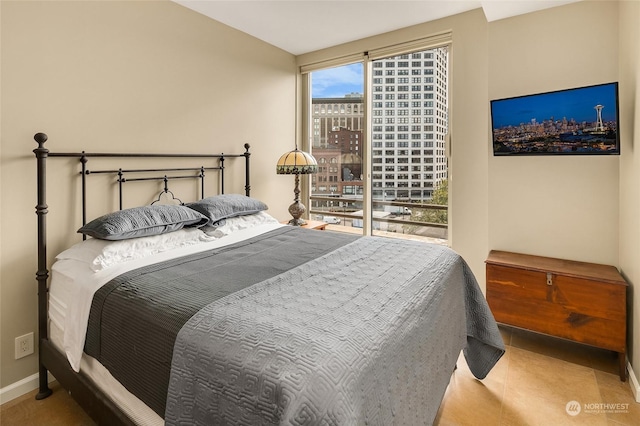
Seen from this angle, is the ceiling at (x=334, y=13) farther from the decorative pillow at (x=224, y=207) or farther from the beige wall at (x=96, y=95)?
the decorative pillow at (x=224, y=207)

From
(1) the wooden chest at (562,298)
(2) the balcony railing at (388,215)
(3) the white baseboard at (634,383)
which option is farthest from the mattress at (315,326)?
(2) the balcony railing at (388,215)

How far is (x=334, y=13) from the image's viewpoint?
300cm

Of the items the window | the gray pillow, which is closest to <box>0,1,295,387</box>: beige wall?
the gray pillow

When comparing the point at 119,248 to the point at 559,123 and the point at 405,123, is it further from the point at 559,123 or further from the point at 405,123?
the point at 559,123

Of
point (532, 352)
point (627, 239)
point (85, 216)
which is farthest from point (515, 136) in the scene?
point (85, 216)

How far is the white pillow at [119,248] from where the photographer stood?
5.93 ft

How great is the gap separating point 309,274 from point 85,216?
1622mm

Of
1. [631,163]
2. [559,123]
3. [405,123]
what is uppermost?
[405,123]

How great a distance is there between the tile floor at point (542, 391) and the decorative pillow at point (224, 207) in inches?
73.4

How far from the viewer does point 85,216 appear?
7.43 feet

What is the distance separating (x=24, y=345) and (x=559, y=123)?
12.1ft

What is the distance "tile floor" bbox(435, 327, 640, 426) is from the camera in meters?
1.83

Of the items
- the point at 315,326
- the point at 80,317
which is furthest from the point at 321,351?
the point at 80,317

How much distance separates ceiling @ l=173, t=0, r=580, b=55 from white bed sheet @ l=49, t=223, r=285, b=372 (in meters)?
2.06
